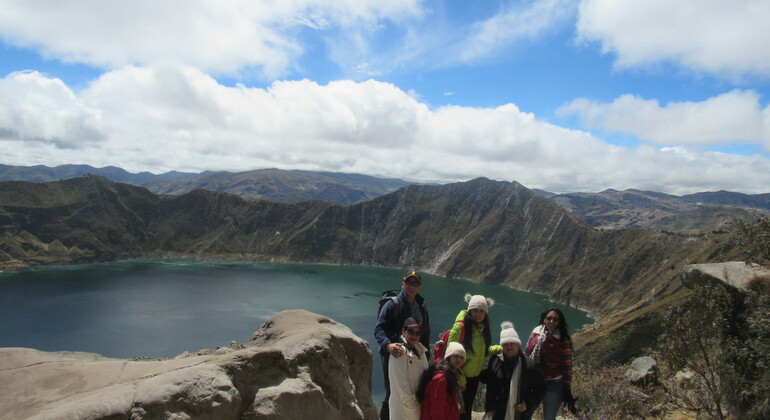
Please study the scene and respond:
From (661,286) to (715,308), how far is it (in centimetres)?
15786

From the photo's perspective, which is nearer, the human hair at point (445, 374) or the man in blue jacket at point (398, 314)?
the human hair at point (445, 374)

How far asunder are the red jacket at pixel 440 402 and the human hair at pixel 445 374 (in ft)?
0.25

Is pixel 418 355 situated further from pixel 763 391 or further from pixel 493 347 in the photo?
pixel 763 391

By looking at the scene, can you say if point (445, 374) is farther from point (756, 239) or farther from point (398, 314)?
point (756, 239)

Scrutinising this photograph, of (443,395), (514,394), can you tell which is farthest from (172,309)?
(443,395)

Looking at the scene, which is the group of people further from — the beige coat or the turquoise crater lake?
the turquoise crater lake

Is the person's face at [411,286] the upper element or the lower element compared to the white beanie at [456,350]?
upper

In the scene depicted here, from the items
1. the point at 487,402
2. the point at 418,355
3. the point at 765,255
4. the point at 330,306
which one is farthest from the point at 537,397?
the point at 330,306

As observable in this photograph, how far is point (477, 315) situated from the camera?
8.73 m

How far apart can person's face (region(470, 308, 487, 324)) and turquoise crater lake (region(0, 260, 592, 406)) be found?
59023 mm

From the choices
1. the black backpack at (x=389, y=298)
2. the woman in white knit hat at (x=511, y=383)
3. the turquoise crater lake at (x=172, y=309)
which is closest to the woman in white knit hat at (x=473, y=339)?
the woman in white knit hat at (x=511, y=383)

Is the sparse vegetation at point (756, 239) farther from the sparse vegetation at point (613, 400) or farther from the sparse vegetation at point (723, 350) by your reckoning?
the sparse vegetation at point (613, 400)

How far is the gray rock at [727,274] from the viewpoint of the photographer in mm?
13887

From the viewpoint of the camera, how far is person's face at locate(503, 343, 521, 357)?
339 inches
